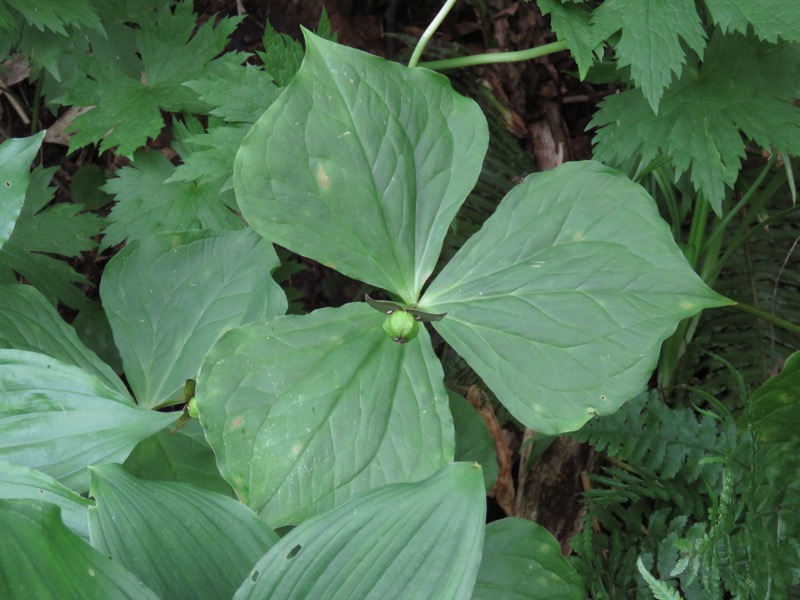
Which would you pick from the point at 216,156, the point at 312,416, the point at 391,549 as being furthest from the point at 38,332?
the point at 391,549

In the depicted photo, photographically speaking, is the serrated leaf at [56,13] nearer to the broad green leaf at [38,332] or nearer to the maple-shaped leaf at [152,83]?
the maple-shaped leaf at [152,83]

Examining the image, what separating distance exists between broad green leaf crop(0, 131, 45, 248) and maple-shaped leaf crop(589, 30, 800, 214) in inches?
49.8

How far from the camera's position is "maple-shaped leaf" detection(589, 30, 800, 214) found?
1.57 metres

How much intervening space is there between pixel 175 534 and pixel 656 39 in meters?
1.33

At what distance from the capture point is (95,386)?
1331 millimetres

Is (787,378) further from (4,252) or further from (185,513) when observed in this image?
(4,252)

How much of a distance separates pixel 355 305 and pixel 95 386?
1.72ft

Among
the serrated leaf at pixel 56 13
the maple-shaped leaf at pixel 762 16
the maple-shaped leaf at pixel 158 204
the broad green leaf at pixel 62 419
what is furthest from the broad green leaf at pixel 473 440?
the serrated leaf at pixel 56 13

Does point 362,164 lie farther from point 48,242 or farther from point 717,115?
point 48,242

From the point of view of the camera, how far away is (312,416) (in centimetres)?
122

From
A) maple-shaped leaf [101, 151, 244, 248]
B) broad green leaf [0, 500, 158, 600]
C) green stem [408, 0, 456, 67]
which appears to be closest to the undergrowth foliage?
broad green leaf [0, 500, 158, 600]

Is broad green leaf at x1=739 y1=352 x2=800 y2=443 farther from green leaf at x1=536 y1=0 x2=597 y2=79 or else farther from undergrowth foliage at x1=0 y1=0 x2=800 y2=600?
green leaf at x1=536 y1=0 x2=597 y2=79

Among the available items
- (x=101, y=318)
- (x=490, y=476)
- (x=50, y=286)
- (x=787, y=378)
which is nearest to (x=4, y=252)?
(x=50, y=286)

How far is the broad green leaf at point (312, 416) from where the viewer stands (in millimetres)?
1192
